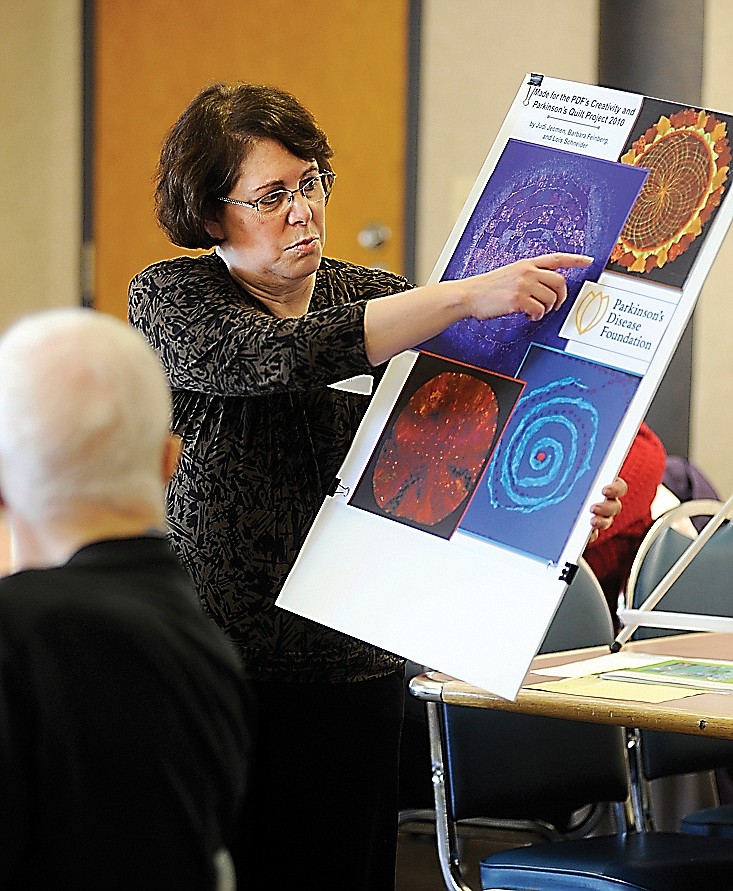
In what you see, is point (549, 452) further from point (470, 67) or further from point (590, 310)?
point (470, 67)

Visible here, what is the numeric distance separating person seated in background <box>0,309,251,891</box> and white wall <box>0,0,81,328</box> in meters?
3.98

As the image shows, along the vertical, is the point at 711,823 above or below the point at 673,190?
below

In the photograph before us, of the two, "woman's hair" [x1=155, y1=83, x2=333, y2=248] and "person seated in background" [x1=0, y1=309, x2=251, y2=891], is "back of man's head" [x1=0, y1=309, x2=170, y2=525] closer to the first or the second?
"person seated in background" [x1=0, y1=309, x2=251, y2=891]

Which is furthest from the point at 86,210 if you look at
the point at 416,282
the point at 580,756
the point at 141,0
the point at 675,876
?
the point at 675,876

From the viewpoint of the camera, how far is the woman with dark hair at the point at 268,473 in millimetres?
1943

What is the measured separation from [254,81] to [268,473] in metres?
3.54

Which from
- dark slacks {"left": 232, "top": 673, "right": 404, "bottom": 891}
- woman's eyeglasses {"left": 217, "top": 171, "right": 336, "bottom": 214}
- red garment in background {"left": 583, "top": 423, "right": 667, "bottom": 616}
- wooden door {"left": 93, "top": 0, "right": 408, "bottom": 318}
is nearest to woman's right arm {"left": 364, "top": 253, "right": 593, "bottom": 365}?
woman's eyeglasses {"left": 217, "top": 171, "right": 336, "bottom": 214}

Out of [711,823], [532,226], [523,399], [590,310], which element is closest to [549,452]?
[523,399]

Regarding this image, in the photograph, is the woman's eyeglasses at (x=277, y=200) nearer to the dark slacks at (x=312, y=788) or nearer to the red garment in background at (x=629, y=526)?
the dark slacks at (x=312, y=788)

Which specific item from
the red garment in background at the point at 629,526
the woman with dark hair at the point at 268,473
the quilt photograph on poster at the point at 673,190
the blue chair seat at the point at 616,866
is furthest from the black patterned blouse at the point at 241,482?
the red garment in background at the point at 629,526

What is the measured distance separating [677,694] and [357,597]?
19.5 inches

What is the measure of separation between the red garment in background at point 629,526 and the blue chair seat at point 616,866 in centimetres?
105

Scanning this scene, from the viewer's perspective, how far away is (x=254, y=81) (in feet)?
17.0

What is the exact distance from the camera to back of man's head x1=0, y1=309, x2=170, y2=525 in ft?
3.88
